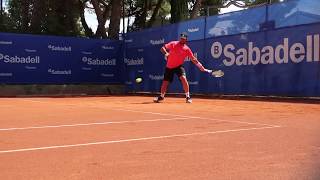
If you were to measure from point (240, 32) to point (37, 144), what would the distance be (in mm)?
12403

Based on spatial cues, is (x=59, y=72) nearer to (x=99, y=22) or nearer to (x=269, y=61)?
(x=99, y=22)

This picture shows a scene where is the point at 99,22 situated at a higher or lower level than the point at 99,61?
higher

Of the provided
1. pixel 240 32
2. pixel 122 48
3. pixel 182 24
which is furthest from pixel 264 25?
pixel 122 48

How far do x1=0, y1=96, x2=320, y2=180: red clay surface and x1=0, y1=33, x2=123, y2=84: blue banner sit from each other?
11.4 metres

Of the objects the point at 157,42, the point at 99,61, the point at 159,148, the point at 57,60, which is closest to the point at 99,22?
the point at 99,61

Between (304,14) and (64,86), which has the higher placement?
(304,14)

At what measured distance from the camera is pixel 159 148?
255 inches

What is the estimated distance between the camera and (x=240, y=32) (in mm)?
18172

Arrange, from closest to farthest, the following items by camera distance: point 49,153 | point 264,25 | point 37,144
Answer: point 49,153
point 37,144
point 264,25

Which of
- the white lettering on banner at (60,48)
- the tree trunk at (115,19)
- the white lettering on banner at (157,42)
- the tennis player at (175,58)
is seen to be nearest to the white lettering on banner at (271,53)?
the tennis player at (175,58)

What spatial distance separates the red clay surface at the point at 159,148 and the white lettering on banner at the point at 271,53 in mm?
5800

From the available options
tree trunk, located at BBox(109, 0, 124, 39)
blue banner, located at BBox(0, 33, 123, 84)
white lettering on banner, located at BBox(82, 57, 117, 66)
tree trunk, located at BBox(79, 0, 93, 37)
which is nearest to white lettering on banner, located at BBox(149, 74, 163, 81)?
blue banner, located at BBox(0, 33, 123, 84)

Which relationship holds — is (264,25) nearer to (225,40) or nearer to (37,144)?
(225,40)

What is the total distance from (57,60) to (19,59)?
1610 mm
